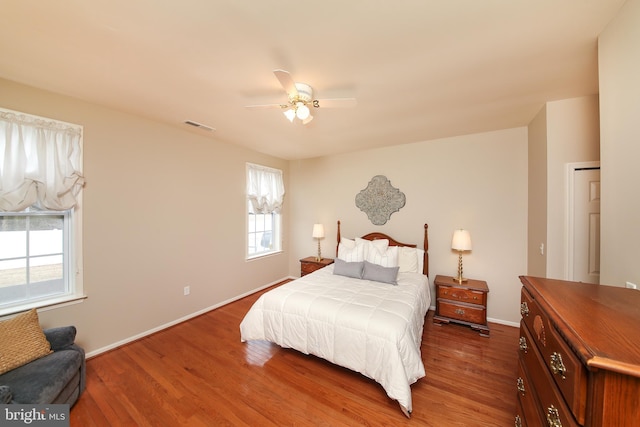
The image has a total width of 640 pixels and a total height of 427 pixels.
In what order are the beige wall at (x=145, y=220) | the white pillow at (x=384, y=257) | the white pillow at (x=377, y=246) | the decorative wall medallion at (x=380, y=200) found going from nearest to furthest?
the beige wall at (x=145, y=220) < the white pillow at (x=384, y=257) < the white pillow at (x=377, y=246) < the decorative wall medallion at (x=380, y=200)

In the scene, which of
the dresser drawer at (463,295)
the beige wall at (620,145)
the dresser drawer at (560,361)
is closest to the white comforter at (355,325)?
the dresser drawer at (463,295)

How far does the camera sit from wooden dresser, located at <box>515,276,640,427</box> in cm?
57

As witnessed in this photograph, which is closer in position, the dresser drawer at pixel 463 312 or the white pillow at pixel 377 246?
the dresser drawer at pixel 463 312

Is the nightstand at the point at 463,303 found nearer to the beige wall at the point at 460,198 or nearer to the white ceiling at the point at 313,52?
the beige wall at the point at 460,198

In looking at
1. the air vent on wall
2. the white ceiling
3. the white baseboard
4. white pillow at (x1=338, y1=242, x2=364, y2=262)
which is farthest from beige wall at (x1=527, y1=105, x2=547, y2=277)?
the white baseboard

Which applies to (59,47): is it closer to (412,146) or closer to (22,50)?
(22,50)

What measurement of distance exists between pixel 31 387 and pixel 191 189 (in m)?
2.23

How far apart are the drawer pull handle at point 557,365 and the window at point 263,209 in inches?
151

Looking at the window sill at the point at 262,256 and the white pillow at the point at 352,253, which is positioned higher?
the white pillow at the point at 352,253

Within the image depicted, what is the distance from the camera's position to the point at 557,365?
31.6 inches

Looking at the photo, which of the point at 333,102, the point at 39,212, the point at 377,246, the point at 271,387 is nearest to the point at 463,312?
the point at 377,246

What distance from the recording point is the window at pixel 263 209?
13.4 feet

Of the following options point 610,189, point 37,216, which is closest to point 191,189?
point 37,216

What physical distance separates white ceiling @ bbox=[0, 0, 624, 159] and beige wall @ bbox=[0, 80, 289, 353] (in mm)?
247
